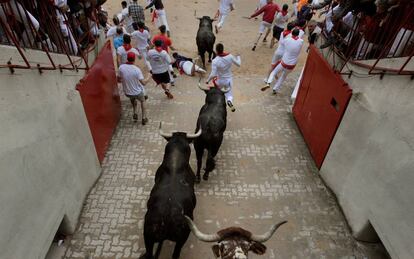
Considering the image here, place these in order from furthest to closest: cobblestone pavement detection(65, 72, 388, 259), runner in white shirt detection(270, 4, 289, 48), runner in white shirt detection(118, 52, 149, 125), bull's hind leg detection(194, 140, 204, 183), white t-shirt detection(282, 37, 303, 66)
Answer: runner in white shirt detection(270, 4, 289, 48), white t-shirt detection(282, 37, 303, 66), runner in white shirt detection(118, 52, 149, 125), bull's hind leg detection(194, 140, 204, 183), cobblestone pavement detection(65, 72, 388, 259)

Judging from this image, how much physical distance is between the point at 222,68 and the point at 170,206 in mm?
4386

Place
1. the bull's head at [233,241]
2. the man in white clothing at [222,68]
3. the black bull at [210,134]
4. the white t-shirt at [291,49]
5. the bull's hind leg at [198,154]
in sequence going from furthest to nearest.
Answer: the white t-shirt at [291,49], the man in white clothing at [222,68], the bull's hind leg at [198,154], the black bull at [210,134], the bull's head at [233,241]

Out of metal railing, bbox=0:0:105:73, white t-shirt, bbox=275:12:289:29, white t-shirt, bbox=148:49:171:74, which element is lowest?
white t-shirt, bbox=148:49:171:74

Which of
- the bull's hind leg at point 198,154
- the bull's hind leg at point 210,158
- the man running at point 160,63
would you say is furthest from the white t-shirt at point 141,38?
the bull's hind leg at point 210,158

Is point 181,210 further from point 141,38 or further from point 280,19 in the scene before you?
point 280,19

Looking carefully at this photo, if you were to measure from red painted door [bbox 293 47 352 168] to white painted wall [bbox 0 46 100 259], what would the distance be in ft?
16.1

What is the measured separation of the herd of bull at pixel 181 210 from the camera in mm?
3596

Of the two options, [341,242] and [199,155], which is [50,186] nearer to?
[199,155]

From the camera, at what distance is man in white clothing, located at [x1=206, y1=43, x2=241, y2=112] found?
7.18 m

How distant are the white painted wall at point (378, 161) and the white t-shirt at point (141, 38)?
5.98 meters

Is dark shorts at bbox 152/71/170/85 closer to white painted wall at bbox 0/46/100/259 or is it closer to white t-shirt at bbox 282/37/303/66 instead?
white painted wall at bbox 0/46/100/259

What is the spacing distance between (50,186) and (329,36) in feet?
20.5

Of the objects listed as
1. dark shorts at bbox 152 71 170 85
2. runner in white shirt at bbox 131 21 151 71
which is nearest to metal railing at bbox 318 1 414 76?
dark shorts at bbox 152 71 170 85

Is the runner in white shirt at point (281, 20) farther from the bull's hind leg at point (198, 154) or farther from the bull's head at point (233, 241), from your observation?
the bull's head at point (233, 241)
